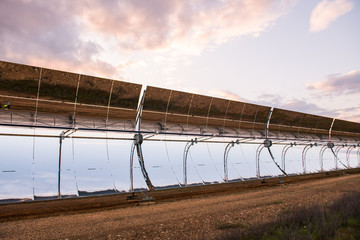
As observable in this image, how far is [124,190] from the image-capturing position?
52.3 ft

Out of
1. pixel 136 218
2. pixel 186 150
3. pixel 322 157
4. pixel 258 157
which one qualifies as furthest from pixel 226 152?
pixel 322 157

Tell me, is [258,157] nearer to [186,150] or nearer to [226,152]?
[226,152]

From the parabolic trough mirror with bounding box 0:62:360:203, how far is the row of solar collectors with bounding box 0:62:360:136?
0.05 metres

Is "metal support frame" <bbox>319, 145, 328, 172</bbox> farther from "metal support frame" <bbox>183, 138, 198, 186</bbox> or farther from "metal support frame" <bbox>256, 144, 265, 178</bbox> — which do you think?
"metal support frame" <bbox>183, 138, 198, 186</bbox>

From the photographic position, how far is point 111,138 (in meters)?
17.3

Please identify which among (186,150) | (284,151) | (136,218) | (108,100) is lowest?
(136,218)

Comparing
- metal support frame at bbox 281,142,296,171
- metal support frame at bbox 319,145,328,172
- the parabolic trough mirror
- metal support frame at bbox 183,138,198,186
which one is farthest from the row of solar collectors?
metal support frame at bbox 319,145,328,172

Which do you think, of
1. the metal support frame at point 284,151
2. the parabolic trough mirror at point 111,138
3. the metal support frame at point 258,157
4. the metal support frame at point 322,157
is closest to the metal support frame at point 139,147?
the parabolic trough mirror at point 111,138

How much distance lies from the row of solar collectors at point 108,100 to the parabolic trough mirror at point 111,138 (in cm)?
5

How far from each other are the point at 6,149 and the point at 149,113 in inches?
346

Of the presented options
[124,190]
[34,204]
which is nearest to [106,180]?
[124,190]

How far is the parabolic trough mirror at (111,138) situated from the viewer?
1401 centimetres

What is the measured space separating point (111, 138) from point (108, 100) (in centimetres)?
251

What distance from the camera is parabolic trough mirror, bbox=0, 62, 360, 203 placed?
551 inches
